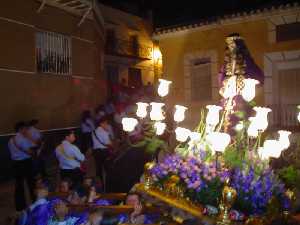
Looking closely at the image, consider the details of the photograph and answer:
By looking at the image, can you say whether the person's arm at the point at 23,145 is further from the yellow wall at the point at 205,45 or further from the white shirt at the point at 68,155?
the yellow wall at the point at 205,45

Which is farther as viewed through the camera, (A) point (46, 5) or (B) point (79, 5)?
(B) point (79, 5)

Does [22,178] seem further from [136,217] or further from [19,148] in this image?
[136,217]

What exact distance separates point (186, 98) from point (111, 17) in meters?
9.80

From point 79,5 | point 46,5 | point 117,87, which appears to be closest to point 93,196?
point 46,5

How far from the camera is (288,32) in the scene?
1150cm

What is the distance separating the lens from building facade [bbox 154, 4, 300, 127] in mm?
11469

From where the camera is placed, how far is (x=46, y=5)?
37.7 feet

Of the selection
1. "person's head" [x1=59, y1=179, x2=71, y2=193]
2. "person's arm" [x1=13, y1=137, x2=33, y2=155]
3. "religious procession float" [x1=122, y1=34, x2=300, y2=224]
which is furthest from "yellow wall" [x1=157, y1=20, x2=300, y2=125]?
"person's head" [x1=59, y1=179, x2=71, y2=193]

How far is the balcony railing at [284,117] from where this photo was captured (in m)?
11.4

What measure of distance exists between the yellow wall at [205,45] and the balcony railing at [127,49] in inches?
304

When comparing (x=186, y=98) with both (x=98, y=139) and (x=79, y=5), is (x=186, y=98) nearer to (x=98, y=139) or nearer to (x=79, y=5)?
(x=79, y=5)

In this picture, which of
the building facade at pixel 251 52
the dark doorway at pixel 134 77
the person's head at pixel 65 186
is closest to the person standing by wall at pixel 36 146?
the person's head at pixel 65 186

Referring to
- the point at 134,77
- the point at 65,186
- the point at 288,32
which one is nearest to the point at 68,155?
the point at 65,186

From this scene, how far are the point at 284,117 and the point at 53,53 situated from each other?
7586 mm
